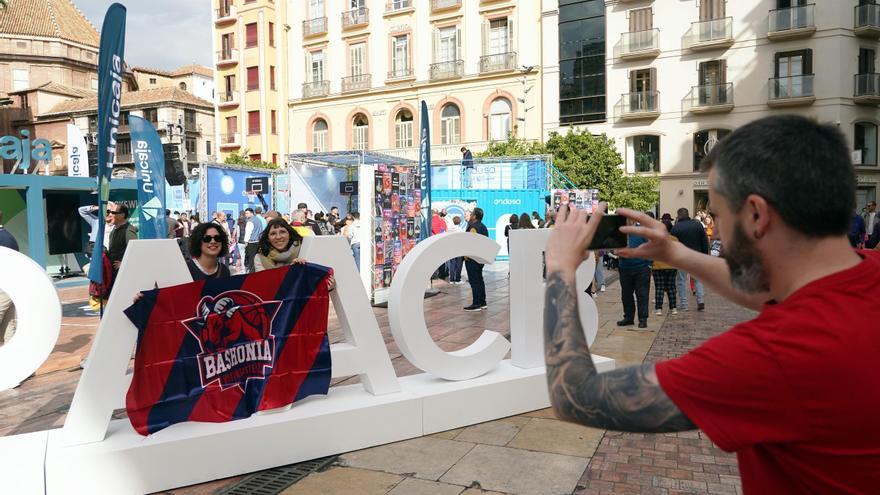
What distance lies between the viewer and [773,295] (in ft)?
3.91

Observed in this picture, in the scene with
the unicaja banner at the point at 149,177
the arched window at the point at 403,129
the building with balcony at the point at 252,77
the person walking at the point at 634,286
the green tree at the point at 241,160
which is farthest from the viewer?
the building with balcony at the point at 252,77

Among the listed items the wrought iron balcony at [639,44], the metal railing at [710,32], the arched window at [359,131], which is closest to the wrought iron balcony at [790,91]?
the metal railing at [710,32]

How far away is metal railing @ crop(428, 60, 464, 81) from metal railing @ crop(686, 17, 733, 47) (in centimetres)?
1107

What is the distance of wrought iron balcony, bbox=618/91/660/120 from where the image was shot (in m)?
28.1

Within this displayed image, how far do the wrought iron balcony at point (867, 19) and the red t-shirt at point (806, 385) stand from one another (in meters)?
30.8

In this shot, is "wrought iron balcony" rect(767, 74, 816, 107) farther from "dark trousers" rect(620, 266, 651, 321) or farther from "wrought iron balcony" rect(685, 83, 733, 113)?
"dark trousers" rect(620, 266, 651, 321)

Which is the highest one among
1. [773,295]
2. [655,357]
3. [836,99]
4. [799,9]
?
A: [799,9]

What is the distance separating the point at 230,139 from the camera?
38594mm

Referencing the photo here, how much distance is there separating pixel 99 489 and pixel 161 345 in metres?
0.83

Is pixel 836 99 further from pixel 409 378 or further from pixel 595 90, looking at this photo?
pixel 409 378

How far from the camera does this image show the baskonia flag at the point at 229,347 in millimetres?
3451

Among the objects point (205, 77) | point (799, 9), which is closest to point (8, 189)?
point (799, 9)

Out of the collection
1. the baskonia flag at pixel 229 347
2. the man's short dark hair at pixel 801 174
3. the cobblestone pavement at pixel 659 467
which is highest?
the man's short dark hair at pixel 801 174

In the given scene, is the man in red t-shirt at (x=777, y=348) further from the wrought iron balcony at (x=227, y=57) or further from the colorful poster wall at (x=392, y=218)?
the wrought iron balcony at (x=227, y=57)
